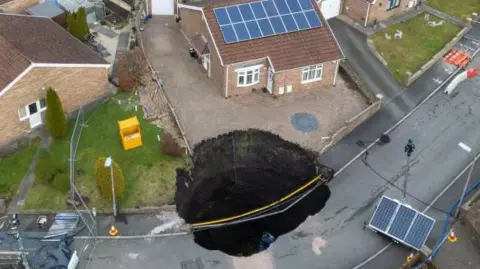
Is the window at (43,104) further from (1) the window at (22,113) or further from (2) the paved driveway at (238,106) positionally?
(2) the paved driveway at (238,106)

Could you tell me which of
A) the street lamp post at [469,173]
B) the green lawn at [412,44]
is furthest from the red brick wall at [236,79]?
the street lamp post at [469,173]

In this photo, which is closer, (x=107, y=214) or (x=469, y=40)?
(x=107, y=214)

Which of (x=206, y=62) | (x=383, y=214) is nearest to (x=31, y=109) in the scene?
(x=206, y=62)

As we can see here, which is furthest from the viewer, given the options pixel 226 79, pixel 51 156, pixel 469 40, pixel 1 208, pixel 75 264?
pixel 469 40

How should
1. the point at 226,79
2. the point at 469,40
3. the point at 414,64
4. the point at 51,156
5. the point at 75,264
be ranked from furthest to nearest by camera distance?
the point at 469,40 → the point at 414,64 → the point at 226,79 → the point at 51,156 → the point at 75,264

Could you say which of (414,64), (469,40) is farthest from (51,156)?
(469,40)

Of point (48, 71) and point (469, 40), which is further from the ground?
point (48, 71)

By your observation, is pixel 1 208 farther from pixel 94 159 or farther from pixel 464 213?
pixel 464 213
